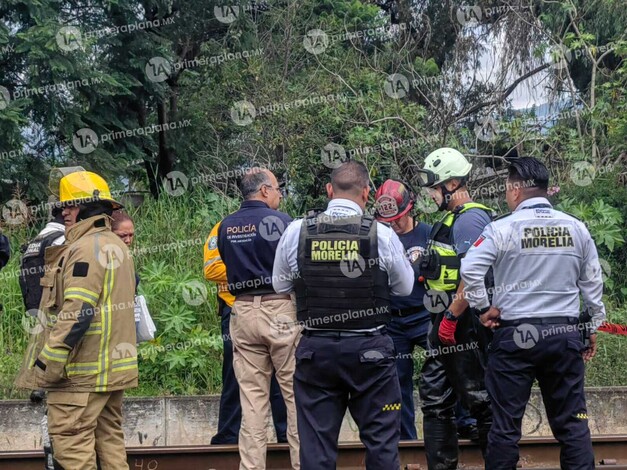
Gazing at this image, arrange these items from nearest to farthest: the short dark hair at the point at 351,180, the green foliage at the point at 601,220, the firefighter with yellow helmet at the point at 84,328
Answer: the firefighter with yellow helmet at the point at 84,328
the short dark hair at the point at 351,180
the green foliage at the point at 601,220

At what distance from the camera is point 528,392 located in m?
5.41

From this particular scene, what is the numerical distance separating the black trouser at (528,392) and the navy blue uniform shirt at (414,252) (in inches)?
59.9

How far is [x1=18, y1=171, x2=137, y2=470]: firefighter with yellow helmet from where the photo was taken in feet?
16.4

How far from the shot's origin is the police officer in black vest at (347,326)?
4.93 meters

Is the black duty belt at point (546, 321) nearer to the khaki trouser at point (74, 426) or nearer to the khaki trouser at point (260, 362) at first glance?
the khaki trouser at point (260, 362)

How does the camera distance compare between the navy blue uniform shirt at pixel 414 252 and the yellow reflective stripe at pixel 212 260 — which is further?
the navy blue uniform shirt at pixel 414 252

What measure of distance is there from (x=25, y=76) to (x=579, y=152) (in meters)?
7.85

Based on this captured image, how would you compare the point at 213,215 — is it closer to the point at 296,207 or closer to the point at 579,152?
the point at 296,207

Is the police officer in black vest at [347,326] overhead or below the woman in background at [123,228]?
below

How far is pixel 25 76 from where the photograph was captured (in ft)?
39.6

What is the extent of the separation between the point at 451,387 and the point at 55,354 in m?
2.78

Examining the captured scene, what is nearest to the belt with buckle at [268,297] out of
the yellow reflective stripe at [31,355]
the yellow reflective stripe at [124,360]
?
the yellow reflective stripe at [124,360]

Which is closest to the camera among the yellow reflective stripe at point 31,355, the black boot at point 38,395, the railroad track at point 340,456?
the yellow reflective stripe at point 31,355

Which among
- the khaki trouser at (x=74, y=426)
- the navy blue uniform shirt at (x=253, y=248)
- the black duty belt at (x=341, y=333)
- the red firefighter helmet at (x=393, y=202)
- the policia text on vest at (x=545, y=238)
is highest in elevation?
the red firefighter helmet at (x=393, y=202)
